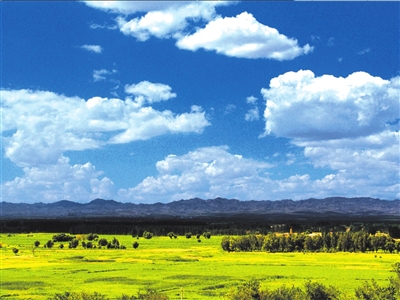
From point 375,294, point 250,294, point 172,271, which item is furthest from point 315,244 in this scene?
point 250,294

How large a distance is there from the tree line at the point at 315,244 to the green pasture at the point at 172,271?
20.2 ft

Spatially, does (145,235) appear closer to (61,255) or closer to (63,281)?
(61,255)

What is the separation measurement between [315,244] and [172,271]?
190 ft

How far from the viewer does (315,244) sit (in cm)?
14175

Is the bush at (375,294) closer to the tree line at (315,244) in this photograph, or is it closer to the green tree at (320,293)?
the green tree at (320,293)

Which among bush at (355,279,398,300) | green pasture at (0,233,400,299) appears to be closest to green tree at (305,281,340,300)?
bush at (355,279,398,300)

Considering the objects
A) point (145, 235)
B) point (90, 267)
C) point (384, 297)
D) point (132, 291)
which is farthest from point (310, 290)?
point (145, 235)

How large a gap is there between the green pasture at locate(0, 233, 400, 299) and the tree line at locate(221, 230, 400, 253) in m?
6.16

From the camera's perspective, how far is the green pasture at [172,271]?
76.0m

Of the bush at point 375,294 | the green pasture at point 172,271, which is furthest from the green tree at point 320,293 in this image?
the green pasture at point 172,271

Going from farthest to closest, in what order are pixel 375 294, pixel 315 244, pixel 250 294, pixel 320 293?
pixel 315 244 < pixel 320 293 < pixel 375 294 < pixel 250 294

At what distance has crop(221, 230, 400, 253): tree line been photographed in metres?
140

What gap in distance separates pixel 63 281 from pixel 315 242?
78040mm

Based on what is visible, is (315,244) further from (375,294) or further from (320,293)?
(375,294)
